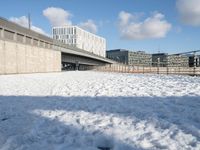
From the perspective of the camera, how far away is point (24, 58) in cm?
3956

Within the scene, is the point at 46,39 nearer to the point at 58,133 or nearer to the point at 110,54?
the point at 58,133

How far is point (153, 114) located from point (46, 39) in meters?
46.3

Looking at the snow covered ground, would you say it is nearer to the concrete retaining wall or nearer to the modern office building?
the concrete retaining wall

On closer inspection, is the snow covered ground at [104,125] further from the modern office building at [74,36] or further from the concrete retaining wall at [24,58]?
the modern office building at [74,36]

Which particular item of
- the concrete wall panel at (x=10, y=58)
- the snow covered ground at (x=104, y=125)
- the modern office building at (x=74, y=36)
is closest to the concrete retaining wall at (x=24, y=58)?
the concrete wall panel at (x=10, y=58)

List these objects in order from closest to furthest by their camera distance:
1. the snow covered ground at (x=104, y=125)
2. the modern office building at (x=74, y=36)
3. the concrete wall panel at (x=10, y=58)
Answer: the snow covered ground at (x=104, y=125) < the concrete wall panel at (x=10, y=58) < the modern office building at (x=74, y=36)

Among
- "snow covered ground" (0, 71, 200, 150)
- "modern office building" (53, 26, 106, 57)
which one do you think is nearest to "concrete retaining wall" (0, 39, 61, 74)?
"snow covered ground" (0, 71, 200, 150)

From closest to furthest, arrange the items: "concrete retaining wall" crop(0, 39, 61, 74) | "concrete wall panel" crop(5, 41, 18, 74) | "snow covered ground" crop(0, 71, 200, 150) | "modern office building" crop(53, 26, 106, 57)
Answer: "snow covered ground" crop(0, 71, 200, 150) < "concrete retaining wall" crop(0, 39, 61, 74) < "concrete wall panel" crop(5, 41, 18, 74) < "modern office building" crop(53, 26, 106, 57)

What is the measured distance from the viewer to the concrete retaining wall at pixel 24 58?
1335 inches

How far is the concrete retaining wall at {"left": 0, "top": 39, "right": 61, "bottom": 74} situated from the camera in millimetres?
33903

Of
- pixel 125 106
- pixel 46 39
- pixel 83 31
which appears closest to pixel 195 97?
pixel 125 106

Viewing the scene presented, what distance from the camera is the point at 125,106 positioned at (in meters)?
6.98

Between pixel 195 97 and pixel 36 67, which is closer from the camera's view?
pixel 195 97

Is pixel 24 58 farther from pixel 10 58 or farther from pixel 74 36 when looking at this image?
pixel 74 36
